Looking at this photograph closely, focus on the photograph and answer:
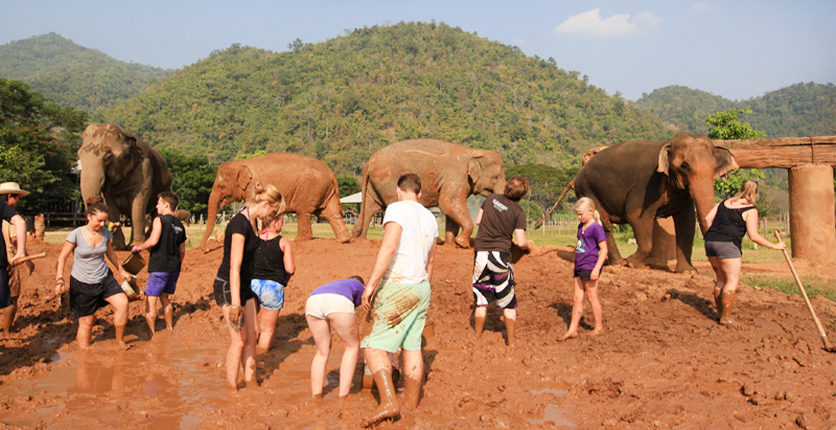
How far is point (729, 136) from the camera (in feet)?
88.7

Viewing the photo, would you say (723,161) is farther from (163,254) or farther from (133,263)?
(133,263)

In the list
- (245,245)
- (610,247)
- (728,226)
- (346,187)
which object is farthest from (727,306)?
(346,187)

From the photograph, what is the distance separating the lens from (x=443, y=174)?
14445 millimetres

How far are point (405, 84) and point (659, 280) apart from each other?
391 ft

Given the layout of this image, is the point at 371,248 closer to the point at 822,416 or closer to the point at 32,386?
the point at 32,386

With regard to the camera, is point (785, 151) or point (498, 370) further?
point (785, 151)

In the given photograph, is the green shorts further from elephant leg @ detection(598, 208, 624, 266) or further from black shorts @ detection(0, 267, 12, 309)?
elephant leg @ detection(598, 208, 624, 266)

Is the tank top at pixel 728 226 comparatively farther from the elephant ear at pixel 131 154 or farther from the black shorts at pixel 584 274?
the elephant ear at pixel 131 154

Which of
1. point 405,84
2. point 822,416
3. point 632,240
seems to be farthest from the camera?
point 405,84

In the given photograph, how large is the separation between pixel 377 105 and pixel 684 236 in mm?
98855

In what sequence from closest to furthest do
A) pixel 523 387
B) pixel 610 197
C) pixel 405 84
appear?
1. pixel 523 387
2. pixel 610 197
3. pixel 405 84

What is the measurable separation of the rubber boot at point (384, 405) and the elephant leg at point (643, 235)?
886cm

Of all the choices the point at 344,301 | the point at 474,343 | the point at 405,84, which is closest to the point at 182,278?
the point at 474,343

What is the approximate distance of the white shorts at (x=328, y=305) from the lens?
4.90 meters
